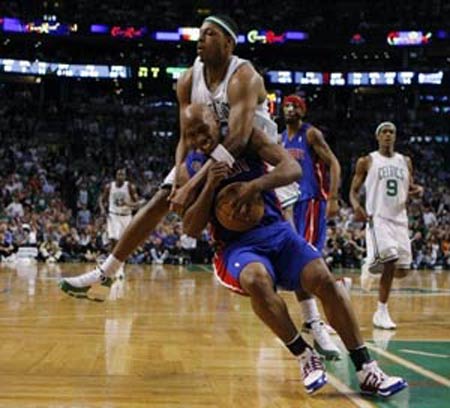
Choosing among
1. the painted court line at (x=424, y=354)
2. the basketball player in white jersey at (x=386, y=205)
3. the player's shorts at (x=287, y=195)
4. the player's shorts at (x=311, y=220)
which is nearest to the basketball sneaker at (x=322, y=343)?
the painted court line at (x=424, y=354)

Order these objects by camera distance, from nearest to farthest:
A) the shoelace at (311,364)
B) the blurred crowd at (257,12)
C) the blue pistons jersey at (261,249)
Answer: the shoelace at (311,364)
the blue pistons jersey at (261,249)
the blurred crowd at (257,12)

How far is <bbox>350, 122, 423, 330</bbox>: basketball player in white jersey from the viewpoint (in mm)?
8156

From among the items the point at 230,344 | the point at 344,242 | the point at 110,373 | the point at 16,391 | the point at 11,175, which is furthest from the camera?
the point at 11,175

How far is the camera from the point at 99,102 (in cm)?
3503

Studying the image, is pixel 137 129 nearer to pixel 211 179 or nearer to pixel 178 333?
pixel 178 333

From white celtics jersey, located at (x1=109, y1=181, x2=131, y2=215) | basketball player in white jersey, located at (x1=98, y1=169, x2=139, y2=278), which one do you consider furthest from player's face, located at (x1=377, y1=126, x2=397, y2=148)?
white celtics jersey, located at (x1=109, y1=181, x2=131, y2=215)

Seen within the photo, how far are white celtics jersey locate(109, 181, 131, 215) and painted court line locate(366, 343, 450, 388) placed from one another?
864 centimetres

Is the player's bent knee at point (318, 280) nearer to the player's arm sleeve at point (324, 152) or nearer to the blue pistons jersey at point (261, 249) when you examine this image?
the blue pistons jersey at point (261, 249)

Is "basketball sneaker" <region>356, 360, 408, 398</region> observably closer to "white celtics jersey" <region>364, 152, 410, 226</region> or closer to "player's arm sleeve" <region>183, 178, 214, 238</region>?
"player's arm sleeve" <region>183, 178, 214, 238</region>

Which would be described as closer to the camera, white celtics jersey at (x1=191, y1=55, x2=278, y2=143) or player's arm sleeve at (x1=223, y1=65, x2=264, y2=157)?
player's arm sleeve at (x1=223, y1=65, x2=264, y2=157)

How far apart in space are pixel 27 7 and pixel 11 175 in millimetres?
12273

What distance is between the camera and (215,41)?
15.2ft

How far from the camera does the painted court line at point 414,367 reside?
470cm

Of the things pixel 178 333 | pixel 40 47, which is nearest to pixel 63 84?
pixel 40 47
